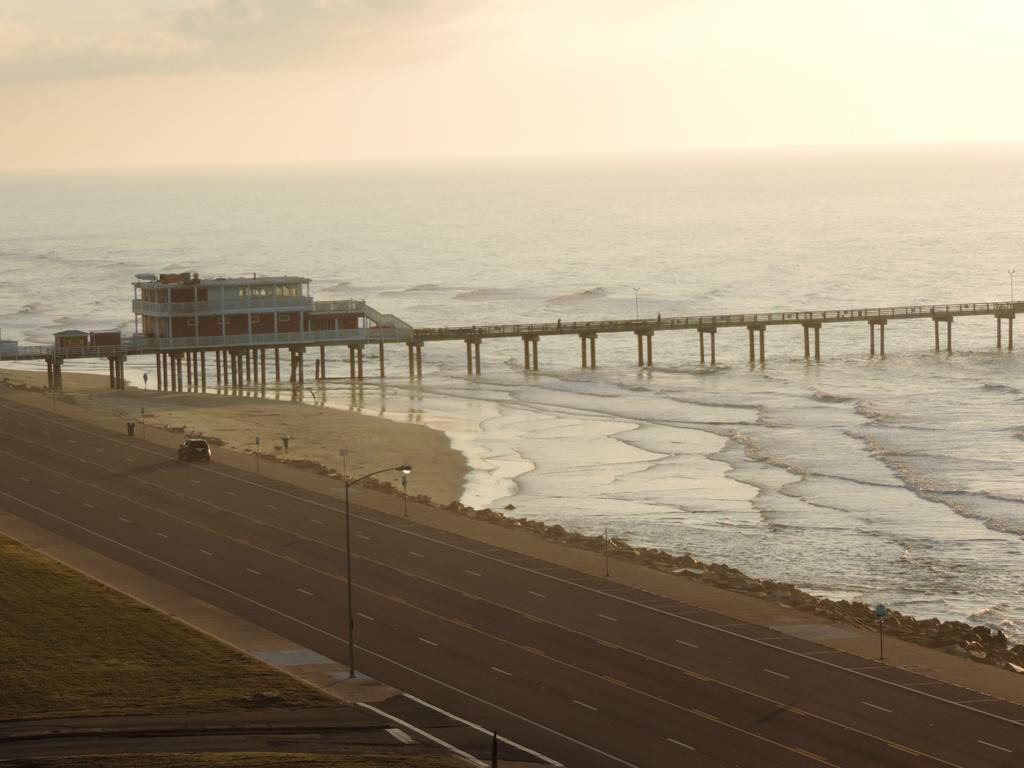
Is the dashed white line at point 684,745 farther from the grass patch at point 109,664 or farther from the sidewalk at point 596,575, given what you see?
the grass patch at point 109,664

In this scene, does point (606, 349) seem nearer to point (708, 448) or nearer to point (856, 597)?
point (708, 448)

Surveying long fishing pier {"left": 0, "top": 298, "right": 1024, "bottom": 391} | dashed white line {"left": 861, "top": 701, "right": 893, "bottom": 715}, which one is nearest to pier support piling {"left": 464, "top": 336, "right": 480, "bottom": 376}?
long fishing pier {"left": 0, "top": 298, "right": 1024, "bottom": 391}

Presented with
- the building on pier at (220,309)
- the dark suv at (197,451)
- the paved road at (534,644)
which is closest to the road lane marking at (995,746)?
the paved road at (534,644)

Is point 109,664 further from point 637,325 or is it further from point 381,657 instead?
point 637,325

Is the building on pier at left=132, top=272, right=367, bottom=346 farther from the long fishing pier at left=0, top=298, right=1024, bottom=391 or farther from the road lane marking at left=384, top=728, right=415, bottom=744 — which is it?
the road lane marking at left=384, top=728, right=415, bottom=744

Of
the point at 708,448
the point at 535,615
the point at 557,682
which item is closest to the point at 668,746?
the point at 557,682

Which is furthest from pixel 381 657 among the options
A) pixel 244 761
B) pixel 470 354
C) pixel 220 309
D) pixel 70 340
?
pixel 470 354
